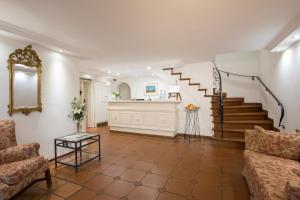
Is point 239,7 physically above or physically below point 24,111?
above

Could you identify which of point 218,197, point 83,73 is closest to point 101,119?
point 83,73

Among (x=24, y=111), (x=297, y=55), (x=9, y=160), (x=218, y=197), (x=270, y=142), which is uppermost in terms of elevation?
(x=297, y=55)

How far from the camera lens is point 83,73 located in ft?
20.3

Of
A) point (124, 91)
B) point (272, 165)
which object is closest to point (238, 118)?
point (272, 165)

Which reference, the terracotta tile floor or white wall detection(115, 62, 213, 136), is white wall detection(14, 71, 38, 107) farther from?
white wall detection(115, 62, 213, 136)

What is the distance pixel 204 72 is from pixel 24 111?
4822 millimetres

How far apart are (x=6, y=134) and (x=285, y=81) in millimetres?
5272

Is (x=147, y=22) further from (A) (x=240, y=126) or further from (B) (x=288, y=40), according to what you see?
(A) (x=240, y=126)

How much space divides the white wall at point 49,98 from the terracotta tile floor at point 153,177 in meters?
0.80

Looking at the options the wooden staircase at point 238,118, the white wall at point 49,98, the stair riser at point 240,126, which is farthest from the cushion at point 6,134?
the stair riser at point 240,126

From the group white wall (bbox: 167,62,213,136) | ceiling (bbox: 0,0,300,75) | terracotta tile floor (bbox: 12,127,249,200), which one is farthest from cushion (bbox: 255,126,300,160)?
white wall (bbox: 167,62,213,136)

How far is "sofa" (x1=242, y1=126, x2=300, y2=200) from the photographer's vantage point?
55.2 inches

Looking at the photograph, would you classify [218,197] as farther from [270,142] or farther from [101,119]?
[101,119]

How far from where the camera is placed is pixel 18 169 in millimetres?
1910
